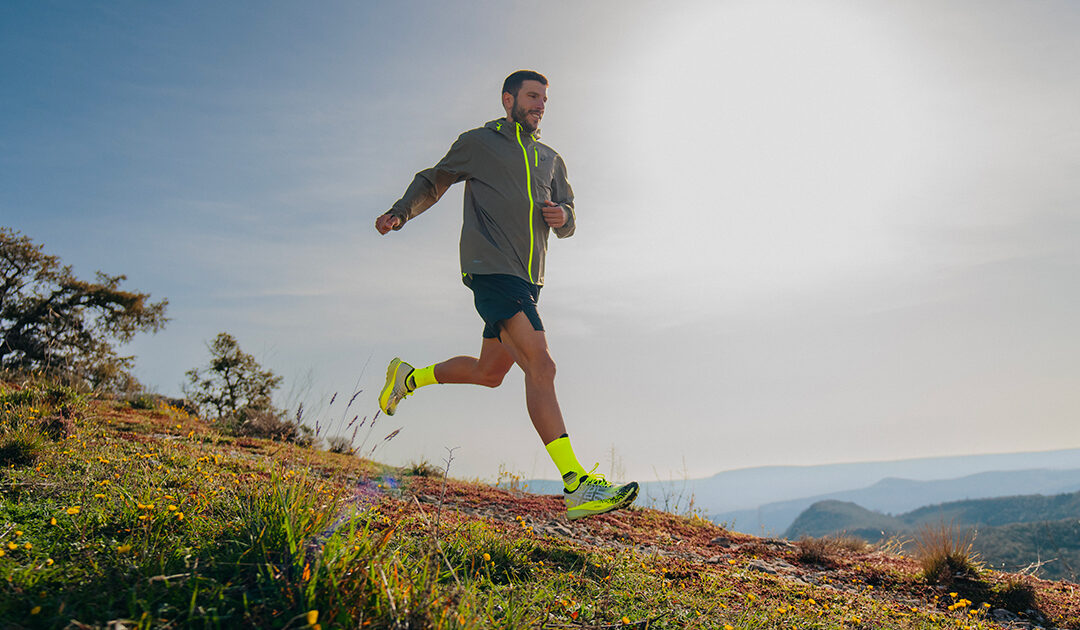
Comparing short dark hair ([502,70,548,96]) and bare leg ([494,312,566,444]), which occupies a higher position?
short dark hair ([502,70,548,96])

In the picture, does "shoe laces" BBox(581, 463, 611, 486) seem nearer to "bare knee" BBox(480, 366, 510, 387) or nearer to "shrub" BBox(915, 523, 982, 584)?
"bare knee" BBox(480, 366, 510, 387)

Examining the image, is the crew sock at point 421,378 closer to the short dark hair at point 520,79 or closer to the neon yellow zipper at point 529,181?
the neon yellow zipper at point 529,181

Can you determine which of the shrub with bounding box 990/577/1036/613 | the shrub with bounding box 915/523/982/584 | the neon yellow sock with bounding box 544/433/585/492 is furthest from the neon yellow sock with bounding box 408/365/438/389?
the shrub with bounding box 990/577/1036/613

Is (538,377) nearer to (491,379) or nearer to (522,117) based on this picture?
(491,379)

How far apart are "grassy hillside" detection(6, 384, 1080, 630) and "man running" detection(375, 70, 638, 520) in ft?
2.13

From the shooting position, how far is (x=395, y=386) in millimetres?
5586

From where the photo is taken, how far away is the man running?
13.5 feet

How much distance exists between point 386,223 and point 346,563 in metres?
2.90

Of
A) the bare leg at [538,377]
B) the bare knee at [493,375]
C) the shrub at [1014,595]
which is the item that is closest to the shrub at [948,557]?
the shrub at [1014,595]

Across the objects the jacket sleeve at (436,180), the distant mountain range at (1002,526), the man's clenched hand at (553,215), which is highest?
the jacket sleeve at (436,180)

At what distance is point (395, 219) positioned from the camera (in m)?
4.55

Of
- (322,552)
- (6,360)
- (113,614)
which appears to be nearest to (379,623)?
(322,552)

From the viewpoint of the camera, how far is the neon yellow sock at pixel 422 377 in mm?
5371

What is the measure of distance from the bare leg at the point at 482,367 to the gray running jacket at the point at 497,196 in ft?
2.01
